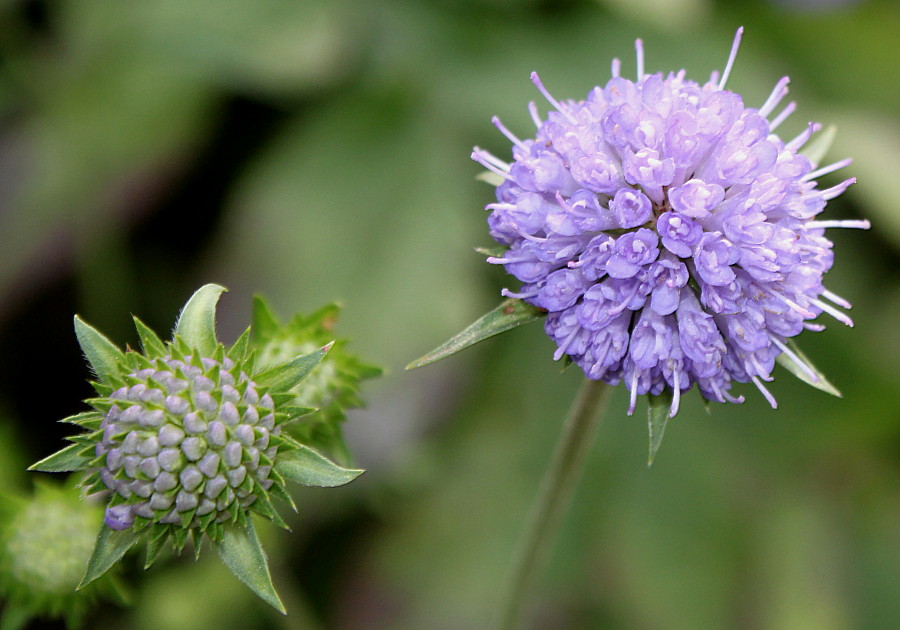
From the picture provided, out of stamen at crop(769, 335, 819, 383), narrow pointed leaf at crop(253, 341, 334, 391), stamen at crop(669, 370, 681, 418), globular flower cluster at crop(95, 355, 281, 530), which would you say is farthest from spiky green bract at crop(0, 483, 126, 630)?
stamen at crop(769, 335, 819, 383)

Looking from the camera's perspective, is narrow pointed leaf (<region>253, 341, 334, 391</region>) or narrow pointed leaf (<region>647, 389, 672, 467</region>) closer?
narrow pointed leaf (<region>647, 389, 672, 467</region>)

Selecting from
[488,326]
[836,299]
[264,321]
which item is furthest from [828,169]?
[264,321]

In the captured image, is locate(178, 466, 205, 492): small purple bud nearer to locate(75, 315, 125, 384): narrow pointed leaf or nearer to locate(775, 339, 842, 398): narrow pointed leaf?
locate(75, 315, 125, 384): narrow pointed leaf

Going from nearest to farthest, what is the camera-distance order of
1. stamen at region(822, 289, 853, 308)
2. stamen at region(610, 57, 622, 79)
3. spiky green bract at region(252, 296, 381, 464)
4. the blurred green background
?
stamen at region(822, 289, 853, 308), stamen at region(610, 57, 622, 79), spiky green bract at region(252, 296, 381, 464), the blurred green background

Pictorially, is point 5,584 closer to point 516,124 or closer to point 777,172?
point 777,172

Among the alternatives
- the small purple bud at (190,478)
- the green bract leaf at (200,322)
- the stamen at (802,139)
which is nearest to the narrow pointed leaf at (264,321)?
the green bract leaf at (200,322)

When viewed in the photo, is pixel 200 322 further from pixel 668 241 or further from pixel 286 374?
pixel 668 241

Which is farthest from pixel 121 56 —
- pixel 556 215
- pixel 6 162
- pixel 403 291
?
pixel 556 215
